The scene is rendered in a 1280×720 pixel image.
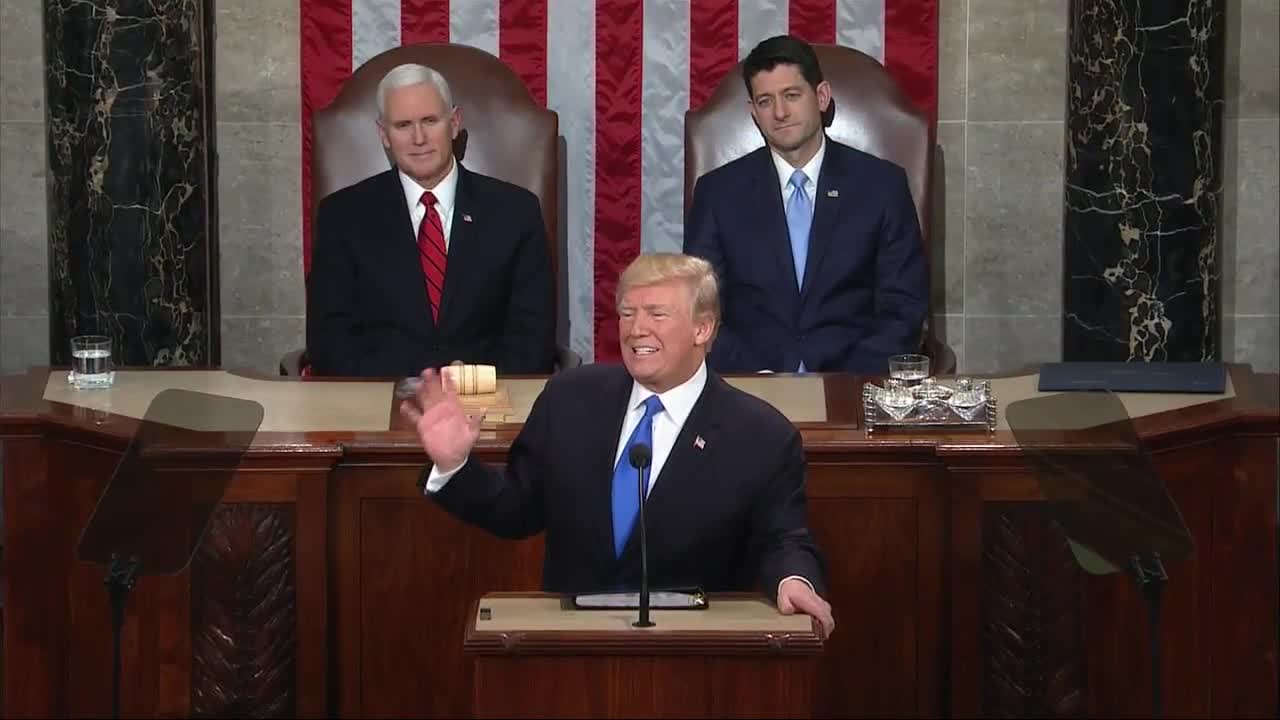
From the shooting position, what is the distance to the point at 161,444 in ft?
11.9

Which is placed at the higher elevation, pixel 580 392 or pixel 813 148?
pixel 813 148

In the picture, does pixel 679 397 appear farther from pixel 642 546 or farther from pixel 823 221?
pixel 823 221

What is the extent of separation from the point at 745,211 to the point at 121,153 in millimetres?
2080

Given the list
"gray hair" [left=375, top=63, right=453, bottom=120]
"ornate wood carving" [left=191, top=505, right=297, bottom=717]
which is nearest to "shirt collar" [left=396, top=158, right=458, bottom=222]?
"gray hair" [left=375, top=63, right=453, bottom=120]

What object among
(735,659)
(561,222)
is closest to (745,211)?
(561,222)

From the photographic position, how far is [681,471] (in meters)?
3.81

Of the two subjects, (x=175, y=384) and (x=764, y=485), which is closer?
(x=764, y=485)

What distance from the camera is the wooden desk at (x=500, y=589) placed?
173 inches

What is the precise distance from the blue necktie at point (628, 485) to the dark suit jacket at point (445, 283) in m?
2.07

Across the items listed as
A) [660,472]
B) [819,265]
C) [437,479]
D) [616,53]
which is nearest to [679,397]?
[660,472]

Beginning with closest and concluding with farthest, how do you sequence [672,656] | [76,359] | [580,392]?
1. [672,656]
2. [580,392]
3. [76,359]

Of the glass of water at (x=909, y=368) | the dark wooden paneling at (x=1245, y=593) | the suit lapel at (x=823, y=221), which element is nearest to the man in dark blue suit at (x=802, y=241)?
the suit lapel at (x=823, y=221)

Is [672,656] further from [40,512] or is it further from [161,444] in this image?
[40,512]

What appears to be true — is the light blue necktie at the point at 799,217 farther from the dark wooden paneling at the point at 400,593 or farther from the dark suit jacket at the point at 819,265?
the dark wooden paneling at the point at 400,593
